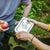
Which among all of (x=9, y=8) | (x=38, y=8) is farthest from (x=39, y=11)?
(x=9, y=8)

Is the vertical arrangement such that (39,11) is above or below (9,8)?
below

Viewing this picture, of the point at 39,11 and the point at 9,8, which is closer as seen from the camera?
the point at 9,8

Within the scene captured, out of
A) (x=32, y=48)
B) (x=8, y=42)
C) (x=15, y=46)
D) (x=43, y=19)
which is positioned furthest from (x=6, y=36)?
(x=43, y=19)

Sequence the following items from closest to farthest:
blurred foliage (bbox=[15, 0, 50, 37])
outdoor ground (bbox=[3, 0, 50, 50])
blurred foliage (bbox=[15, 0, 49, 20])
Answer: outdoor ground (bbox=[3, 0, 50, 50]), blurred foliage (bbox=[15, 0, 50, 37]), blurred foliage (bbox=[15, 0, 49, 20])

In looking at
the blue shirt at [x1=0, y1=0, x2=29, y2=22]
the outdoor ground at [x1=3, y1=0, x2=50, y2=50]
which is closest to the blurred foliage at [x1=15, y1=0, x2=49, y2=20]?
the outdoor ground at [x1=3, y1=0, x2=50, y2=50]

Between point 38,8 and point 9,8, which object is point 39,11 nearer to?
point 38,8

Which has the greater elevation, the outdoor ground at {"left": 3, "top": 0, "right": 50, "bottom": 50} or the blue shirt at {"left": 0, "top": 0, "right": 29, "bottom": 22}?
the blue shirt at {"left": 0, "top": 0, "right": 29, "bottom": 22}

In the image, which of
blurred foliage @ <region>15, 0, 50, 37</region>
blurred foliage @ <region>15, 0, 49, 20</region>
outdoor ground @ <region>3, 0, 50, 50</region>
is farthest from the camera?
blurred foliage @ <region>15, 0, 49, 20</region>

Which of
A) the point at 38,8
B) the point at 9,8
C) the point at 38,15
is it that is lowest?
the point at 38,15

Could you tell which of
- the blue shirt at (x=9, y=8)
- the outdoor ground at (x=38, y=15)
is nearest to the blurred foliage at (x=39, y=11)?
the outdoor ground at (x=38, y=15)

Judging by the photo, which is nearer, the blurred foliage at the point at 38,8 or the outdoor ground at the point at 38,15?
the outdoor ground at the point at 38,15

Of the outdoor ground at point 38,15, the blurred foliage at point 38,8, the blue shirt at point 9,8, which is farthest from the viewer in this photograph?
the blurred foliage at point 38,8

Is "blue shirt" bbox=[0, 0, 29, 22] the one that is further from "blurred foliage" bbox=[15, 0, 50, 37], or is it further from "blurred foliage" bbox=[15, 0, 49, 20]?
"blurred foliage" bbox=[15, 0, 49, 20]

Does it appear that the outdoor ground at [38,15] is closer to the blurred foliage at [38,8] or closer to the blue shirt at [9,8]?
the blurred foliage at [38,8]
